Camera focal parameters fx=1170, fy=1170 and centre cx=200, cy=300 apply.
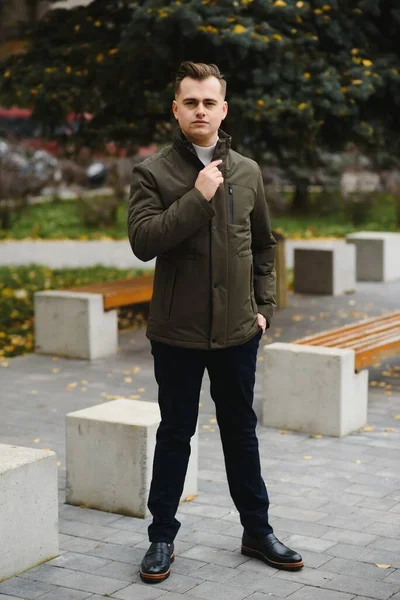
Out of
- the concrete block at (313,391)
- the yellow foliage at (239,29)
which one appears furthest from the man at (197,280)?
the yellow foliage at (239,29)

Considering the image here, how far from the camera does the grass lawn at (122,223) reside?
65.3ft

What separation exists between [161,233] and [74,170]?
21.4m

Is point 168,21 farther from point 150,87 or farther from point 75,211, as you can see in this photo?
point 75,211

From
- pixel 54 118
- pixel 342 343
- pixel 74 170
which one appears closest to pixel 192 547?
pixel 342 343

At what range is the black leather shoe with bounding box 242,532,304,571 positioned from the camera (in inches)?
198

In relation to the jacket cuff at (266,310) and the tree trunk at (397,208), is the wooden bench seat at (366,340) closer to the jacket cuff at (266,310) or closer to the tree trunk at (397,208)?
the jacket cuff at (266,310)

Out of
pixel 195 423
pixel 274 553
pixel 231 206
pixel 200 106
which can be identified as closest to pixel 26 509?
pixel 195 423

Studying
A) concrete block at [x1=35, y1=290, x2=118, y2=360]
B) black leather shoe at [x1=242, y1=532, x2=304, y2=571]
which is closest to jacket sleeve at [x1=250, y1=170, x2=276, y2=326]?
black leather shoe at [x1=242, y1=532, x2=304, y2=571]

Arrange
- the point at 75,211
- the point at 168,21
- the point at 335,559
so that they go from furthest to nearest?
the point at 75,211
the point at 168,21
the point at 335,559

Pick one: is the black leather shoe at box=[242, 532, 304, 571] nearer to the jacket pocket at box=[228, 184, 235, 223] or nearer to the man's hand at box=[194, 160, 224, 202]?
the jacket pocket at box=[228, 184, 235, 223]

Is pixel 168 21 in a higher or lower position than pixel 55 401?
higher

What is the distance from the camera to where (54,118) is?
1220 centimetres

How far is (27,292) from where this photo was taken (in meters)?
13.9

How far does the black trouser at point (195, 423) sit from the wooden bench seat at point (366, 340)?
2748mm
